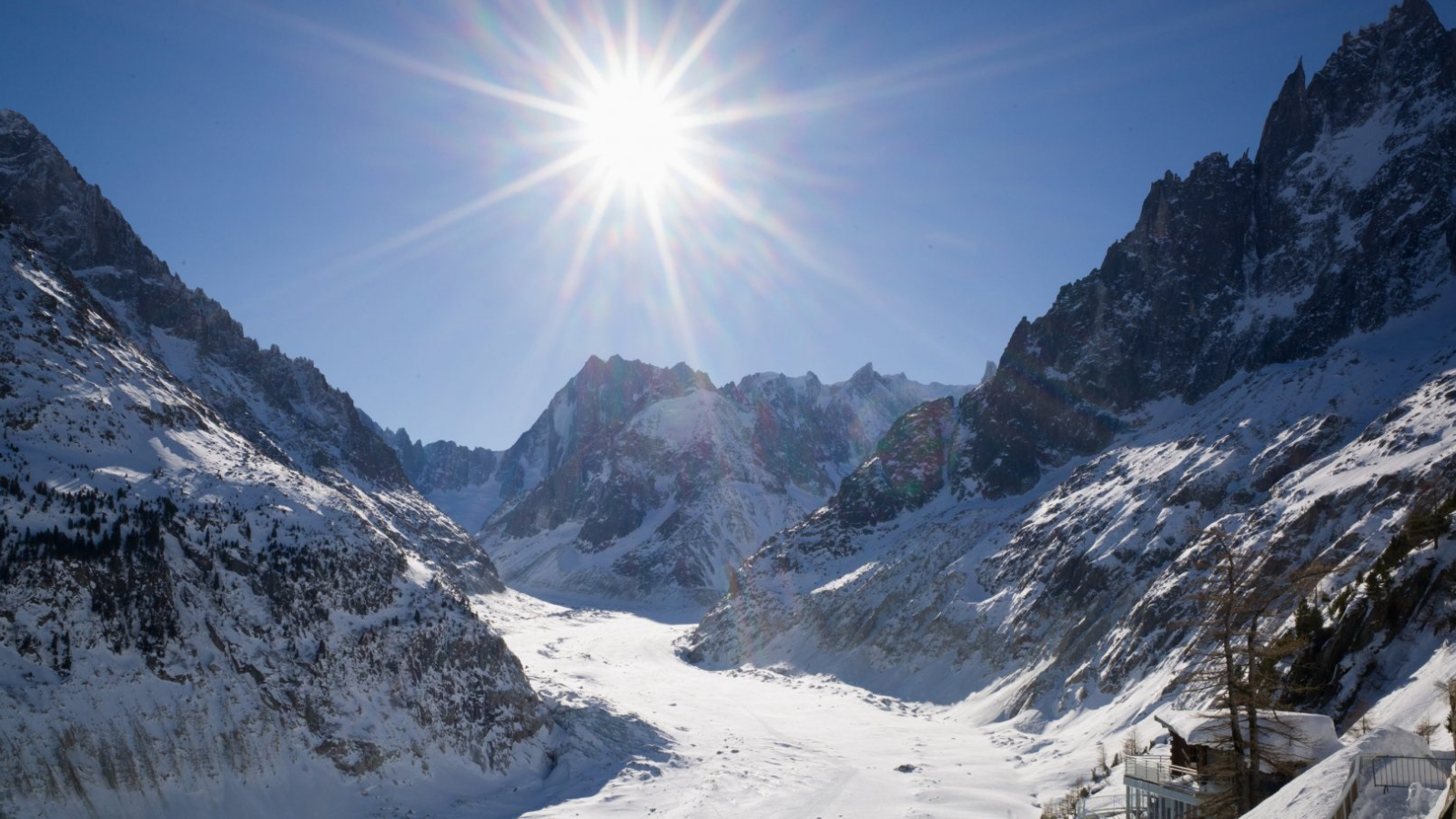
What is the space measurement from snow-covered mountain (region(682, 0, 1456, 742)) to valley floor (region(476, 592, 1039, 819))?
7.11m

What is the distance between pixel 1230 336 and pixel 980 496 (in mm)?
36531

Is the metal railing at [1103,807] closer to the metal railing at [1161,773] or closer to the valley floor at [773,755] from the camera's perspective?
the metal railing at [1161,773]

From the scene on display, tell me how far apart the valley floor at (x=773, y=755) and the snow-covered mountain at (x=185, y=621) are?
24.7ft

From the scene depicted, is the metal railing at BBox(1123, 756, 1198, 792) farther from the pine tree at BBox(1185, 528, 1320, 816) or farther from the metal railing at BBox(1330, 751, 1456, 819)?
the metal railing at BBox(1330, 751, 1456, 819)

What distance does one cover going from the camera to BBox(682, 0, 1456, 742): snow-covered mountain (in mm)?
51312

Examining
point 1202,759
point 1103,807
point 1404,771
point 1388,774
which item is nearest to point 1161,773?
point 1202,759

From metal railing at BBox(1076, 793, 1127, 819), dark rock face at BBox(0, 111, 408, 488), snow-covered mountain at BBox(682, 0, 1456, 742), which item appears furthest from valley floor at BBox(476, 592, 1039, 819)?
dark rock face at BBox(0, 111, 408, 488)

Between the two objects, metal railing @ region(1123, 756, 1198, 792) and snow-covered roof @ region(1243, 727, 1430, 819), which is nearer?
snow-covered roof @ region(1243, 727, 1430, 819)

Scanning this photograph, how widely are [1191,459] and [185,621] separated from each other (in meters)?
78.4

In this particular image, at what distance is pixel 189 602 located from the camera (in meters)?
42.2

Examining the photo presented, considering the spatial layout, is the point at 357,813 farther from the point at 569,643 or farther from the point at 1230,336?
the point at 1230,336

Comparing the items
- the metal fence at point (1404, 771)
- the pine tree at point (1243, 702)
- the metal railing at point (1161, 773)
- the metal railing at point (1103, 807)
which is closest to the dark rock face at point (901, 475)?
the metal railing at point (1103, 807)

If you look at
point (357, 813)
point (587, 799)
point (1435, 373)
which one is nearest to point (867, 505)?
point (1435, 373)

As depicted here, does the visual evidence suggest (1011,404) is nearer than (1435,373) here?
No
